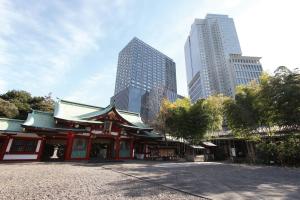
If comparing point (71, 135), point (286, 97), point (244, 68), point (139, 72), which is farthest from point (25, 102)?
point (244, 68)

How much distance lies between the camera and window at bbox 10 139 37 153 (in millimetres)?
16141

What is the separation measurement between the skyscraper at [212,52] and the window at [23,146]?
97.1 m

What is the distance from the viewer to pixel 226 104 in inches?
882

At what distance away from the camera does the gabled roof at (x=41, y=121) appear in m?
16.3

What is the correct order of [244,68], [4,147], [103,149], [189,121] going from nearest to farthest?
[4,147]
[189,121]
[103,149]
[244,68]

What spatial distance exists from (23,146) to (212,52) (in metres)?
119

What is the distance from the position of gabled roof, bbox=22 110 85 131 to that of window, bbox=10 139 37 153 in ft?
6.00

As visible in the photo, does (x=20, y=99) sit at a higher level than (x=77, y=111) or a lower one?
higher

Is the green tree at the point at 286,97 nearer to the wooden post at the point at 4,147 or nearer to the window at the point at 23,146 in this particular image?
the window at the point at 23,146

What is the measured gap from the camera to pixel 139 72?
109438 millimetres

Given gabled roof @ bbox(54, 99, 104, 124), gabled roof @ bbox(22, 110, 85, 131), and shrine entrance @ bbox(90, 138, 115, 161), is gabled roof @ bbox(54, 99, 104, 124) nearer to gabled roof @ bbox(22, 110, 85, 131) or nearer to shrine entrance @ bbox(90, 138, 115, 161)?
gabled roof @ bbox(22, 110, 85, 131)

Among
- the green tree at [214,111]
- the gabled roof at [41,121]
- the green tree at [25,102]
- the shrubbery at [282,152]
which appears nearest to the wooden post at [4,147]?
the gabled roof at [41,121]

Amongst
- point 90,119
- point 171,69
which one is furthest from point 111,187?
point 171,69

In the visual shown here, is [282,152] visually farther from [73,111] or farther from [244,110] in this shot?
[73,111]
